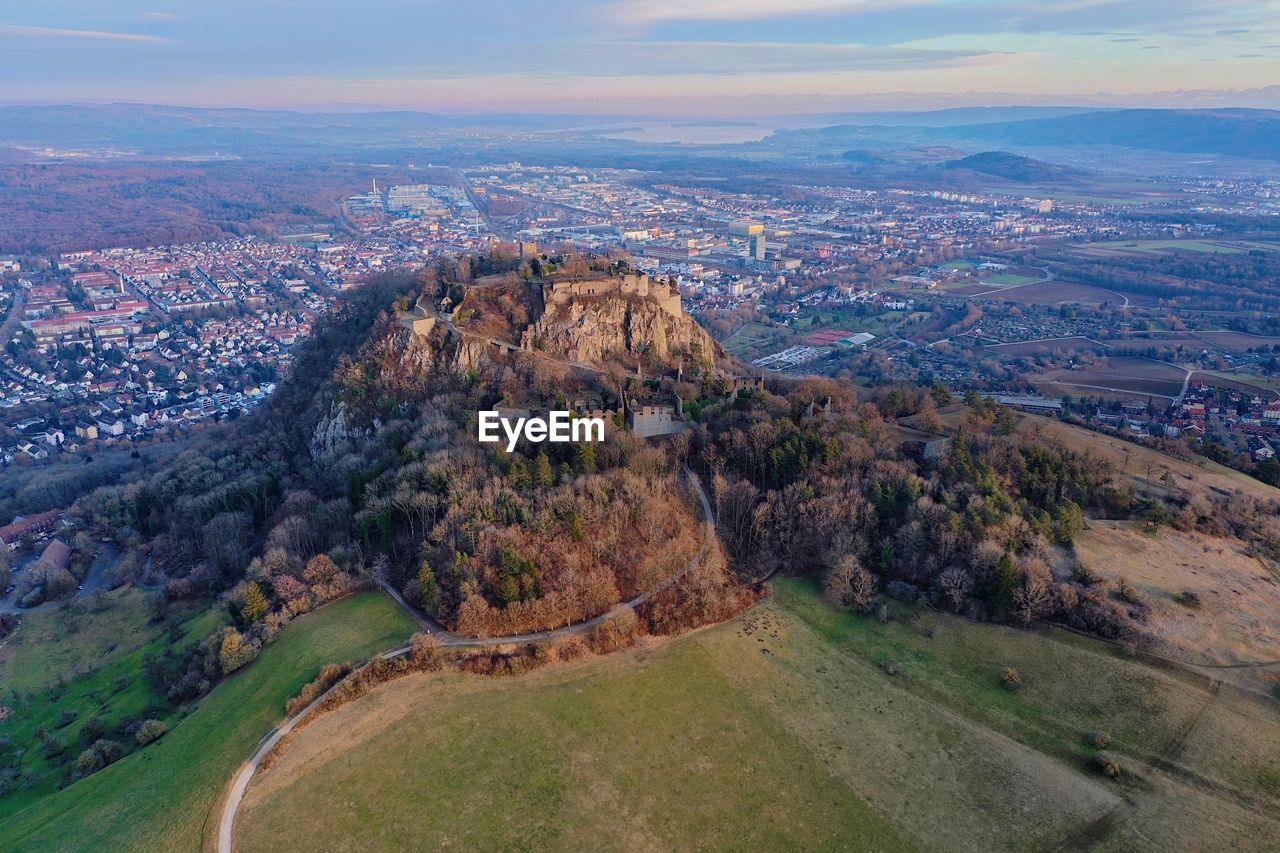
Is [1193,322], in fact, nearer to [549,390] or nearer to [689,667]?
[549,390]

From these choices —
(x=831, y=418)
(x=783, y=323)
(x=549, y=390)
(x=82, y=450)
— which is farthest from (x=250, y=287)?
(x=831, y=418)

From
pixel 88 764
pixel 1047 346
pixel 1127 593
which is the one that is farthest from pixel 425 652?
pixel 1047 346

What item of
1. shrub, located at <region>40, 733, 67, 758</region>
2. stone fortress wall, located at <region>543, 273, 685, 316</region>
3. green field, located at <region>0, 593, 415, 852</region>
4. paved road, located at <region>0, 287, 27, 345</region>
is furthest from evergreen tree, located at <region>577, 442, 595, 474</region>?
paved road, located at <region>0, 287, 27, 345</region>

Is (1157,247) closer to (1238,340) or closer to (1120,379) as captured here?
(1238,340)

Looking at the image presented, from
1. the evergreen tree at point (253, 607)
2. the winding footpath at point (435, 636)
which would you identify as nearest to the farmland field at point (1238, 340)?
the winding footpath at point (435, 636)

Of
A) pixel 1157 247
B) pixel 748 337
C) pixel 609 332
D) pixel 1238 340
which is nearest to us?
pixel 609 332

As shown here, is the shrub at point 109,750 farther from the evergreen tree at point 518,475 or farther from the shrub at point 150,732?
the evergreen tree at point 518,475

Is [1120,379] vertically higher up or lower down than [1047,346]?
lower down
